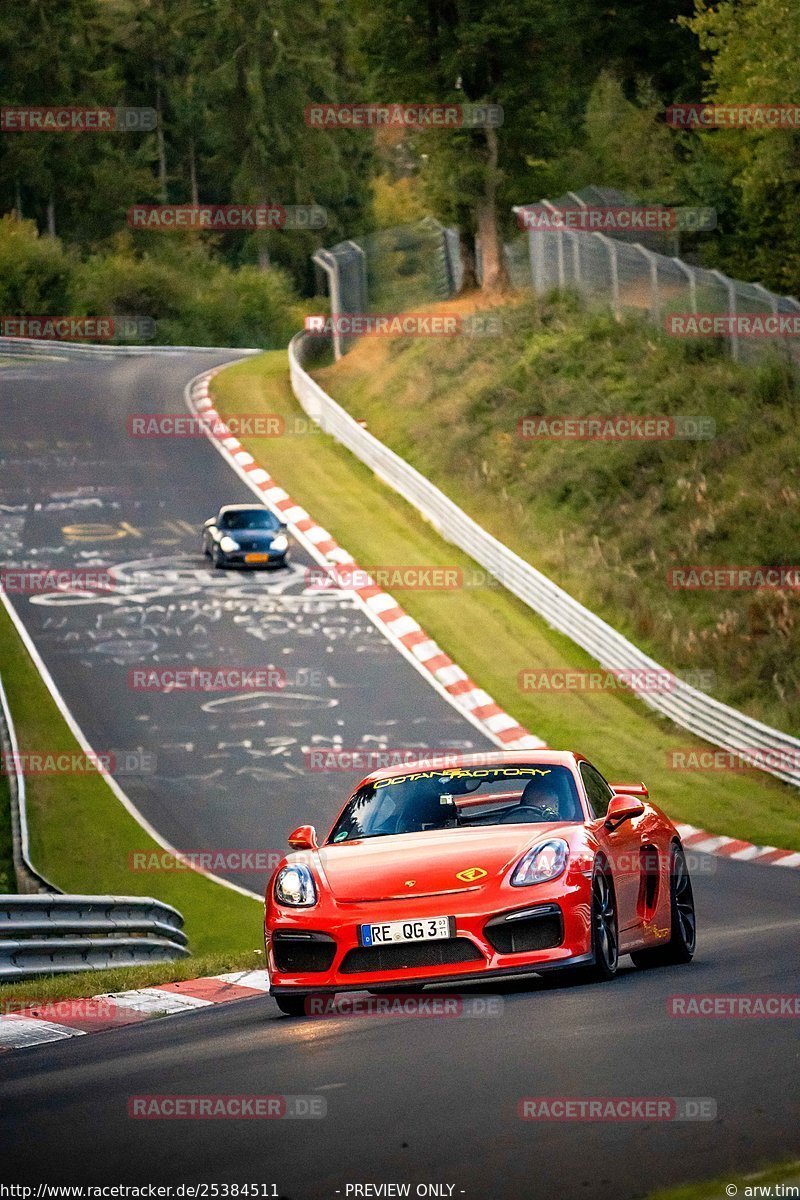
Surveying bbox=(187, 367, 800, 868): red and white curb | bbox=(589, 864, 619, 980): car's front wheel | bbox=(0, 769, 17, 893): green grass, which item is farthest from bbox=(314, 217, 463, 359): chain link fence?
bbox=(589, 864, 619, 980): car's front wheel

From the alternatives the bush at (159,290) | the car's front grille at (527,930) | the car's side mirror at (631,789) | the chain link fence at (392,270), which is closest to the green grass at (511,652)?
the chain link fence at (392,270)

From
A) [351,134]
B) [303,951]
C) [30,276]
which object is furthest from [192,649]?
[351,134]

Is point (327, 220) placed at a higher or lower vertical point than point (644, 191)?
lower

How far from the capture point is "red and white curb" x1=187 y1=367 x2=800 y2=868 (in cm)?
2111

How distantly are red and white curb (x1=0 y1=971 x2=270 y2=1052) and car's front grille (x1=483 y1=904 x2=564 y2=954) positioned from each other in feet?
7.68

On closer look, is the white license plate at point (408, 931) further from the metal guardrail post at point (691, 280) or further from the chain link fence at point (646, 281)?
the metal guardrail post at point (691, 280)

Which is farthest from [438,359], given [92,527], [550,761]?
[550,761]

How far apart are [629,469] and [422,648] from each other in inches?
317

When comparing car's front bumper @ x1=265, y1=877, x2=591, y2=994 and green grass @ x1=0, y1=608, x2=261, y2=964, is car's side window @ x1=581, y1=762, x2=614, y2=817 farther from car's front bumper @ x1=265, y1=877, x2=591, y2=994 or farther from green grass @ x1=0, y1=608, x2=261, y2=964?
green grass @ x1=0, y1=608, x2=261, y2=964

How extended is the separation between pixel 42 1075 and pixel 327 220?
93.8 metres

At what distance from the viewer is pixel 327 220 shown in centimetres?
9900

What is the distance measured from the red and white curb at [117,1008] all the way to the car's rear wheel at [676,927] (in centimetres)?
243

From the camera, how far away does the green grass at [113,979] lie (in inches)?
452

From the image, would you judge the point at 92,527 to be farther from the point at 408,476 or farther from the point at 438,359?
the point at 438,359
